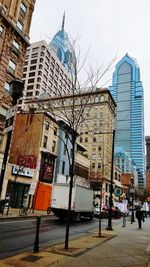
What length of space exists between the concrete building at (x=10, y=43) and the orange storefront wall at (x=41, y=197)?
10717mm

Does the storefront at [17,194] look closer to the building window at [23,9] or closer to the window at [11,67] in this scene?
the window at [11,67]

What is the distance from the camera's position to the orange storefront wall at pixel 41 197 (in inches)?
1557

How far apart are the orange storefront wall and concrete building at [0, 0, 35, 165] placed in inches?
422

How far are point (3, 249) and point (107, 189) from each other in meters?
81.6

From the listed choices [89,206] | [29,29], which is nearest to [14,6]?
[29,29]

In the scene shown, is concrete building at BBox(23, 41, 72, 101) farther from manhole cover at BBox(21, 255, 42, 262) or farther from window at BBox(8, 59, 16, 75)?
manhole cover at BBox(21, 255, 42, 262)

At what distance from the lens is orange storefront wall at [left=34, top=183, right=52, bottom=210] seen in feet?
130

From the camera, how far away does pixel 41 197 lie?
40.5 m

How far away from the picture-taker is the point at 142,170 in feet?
575

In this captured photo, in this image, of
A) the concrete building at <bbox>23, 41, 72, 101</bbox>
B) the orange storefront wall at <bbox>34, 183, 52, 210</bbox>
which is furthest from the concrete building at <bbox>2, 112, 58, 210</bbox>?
the concrete building at <bbox>23, 41, 72, 101</bbox>

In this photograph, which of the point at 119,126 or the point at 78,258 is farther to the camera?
the point at 119,126

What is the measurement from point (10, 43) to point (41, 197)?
21.3 meters

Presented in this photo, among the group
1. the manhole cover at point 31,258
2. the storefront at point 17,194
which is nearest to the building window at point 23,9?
the storefront at point 17,194

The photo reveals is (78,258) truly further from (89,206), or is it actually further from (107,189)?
(107,189)
